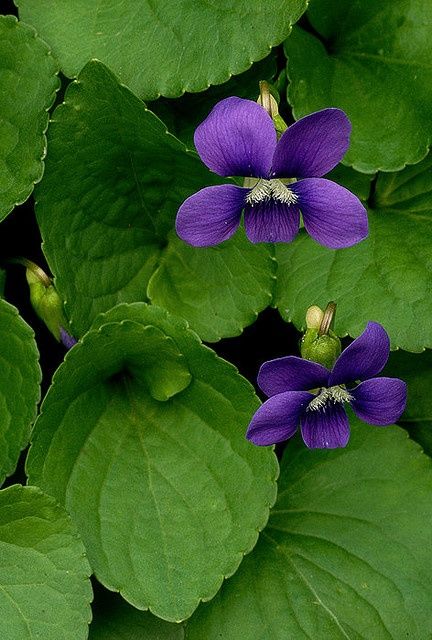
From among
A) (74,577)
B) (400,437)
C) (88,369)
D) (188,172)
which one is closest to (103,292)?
(88,369)

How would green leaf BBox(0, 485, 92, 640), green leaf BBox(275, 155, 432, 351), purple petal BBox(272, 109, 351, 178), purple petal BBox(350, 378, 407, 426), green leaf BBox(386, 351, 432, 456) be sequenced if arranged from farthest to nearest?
1. green leaf BBox(386, 351, 432, 456)
2. green leaf BBox(275, 155, 432, 351)
3. green leaf BBox(0, 485, 92, 640)
4. purple petal BBox(350, 378, 407, 426)
5. purple petal BBox(272, 109, 351, 178)


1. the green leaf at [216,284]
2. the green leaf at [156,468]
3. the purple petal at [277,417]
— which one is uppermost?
the purple petal at [277,417]

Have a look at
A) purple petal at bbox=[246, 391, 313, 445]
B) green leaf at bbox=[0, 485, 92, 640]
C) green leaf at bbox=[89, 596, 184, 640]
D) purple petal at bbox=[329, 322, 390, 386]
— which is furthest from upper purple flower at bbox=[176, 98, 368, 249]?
green leaf at bbox=[89, 596, 184, 640]

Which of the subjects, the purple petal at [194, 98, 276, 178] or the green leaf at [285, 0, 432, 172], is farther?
the green leaf at [285, 0, 432, 172]

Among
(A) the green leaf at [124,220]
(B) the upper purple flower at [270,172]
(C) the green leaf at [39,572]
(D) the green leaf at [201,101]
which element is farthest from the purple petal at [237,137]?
(C) the green leaf at [39,572]

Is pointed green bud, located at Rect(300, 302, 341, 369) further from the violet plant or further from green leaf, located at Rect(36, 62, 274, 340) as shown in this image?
green leaf, located at Rect(36, 62, 274, 340)

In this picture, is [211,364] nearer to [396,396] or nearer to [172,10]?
[396,396]

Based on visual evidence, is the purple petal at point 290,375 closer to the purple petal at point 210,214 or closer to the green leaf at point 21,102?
the purple petal at point 210,214
